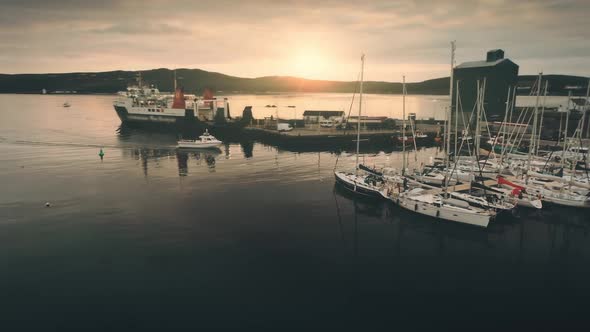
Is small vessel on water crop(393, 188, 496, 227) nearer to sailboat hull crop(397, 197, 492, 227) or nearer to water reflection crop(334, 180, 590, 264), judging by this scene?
sailboat hull crop(397, 197, 492, 227)

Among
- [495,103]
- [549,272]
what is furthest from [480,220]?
[495,103]

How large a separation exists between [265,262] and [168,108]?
89.2 meters

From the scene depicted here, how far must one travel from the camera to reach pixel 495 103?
103 m

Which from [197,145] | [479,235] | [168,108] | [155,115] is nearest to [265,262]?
[479,235]

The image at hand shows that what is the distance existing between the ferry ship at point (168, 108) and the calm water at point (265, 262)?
189 ft

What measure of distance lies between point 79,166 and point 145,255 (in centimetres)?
3945

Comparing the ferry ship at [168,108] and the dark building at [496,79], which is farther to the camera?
A: the dark building at [496,79]

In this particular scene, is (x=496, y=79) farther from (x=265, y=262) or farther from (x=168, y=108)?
(x=265, y=262)

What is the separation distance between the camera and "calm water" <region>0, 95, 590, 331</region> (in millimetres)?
19609

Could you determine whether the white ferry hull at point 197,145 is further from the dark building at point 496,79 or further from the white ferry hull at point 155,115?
the dark building at point 496,79

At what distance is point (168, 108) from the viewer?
10294cm

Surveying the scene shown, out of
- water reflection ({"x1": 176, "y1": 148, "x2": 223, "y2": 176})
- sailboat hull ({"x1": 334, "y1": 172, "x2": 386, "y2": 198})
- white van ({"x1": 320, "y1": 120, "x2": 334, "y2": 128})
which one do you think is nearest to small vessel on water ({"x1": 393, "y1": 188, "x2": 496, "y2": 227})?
sailboat hull ({"x1": 334, "y1": 172, "x2": 386, "y2": 198})

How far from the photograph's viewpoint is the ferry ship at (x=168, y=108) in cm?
10100

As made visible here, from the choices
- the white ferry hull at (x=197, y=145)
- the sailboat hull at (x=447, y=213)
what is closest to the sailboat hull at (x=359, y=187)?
the sailboat hull at (x=447, y=213)
